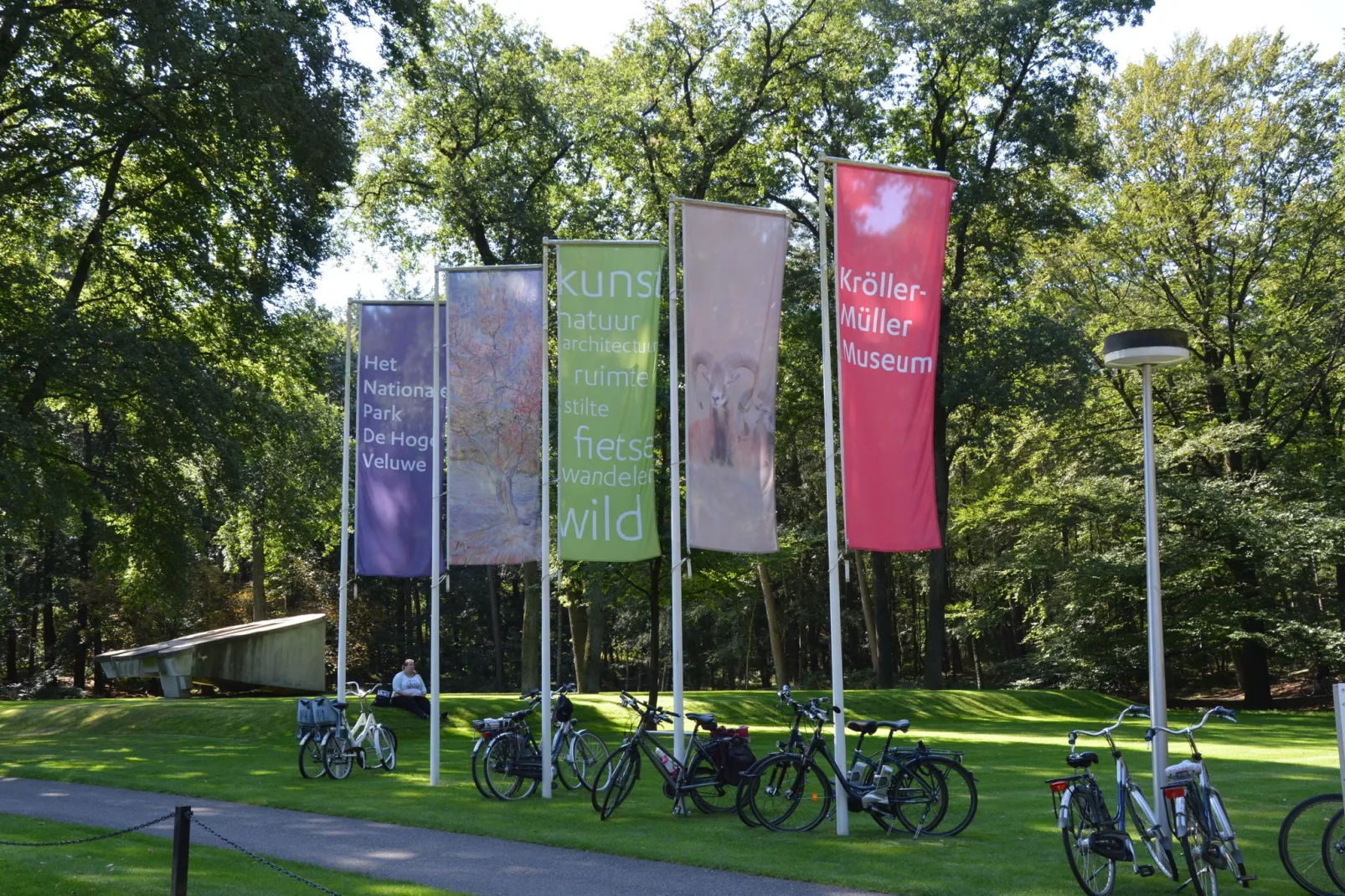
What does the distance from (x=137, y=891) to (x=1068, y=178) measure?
32.8 m

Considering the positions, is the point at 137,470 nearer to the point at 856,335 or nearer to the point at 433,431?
the point at 433,431

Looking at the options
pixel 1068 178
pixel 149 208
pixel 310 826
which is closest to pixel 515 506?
pixel 310 826

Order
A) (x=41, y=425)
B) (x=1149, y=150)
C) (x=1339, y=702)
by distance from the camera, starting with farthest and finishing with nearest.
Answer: (x=1149, y=150), (x=41, y=425), (x=1339, y=702)

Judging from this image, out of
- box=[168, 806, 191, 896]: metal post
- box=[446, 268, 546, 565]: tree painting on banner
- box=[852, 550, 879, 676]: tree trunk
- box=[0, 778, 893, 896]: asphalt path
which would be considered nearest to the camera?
box=[168, 806, 191, 896]: metal post

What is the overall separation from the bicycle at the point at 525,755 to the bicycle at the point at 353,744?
120 inches

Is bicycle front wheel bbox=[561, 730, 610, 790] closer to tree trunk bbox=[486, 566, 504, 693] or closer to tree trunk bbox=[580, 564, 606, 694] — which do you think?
tree trunk bbox=[580, 564, 606, 694]

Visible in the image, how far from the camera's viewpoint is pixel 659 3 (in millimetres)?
28281

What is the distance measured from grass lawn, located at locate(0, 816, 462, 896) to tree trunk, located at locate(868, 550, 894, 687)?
24131mm

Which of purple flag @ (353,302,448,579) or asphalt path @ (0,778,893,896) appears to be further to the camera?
purple flag @ (353,302,448,579)

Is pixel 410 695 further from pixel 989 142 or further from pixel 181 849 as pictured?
pixel 989 142

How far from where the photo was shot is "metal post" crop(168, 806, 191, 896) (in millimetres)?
6602

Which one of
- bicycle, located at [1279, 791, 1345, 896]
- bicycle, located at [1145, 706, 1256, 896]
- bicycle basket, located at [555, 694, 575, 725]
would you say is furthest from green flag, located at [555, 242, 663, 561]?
bicycle, located at [1279, 791, 1345, 896]

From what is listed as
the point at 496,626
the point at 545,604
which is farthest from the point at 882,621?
the point at 496,626

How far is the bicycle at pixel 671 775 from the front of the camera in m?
11.9
